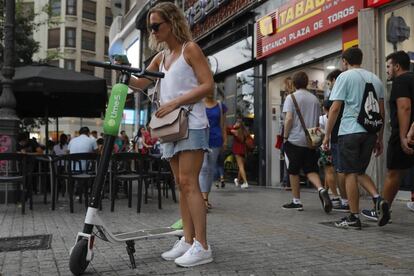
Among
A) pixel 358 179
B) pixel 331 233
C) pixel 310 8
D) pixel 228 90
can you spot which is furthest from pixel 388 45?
pixel 228 90

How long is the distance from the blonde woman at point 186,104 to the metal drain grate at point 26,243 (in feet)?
4.57

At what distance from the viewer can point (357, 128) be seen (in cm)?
515

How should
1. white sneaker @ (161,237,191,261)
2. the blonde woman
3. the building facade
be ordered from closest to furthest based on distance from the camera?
1. the blonde woman
2. white sneaker @ (161,237,191,261)
3. the building facade

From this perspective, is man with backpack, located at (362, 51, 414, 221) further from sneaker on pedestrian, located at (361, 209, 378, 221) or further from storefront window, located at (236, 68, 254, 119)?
storefront window, located at (236, 68, 254, 119)

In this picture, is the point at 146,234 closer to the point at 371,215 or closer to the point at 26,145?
the point at 371,215

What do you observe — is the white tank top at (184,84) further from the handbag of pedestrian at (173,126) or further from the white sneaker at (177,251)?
the white sneaker at (177,251)

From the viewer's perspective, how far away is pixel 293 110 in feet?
22.7

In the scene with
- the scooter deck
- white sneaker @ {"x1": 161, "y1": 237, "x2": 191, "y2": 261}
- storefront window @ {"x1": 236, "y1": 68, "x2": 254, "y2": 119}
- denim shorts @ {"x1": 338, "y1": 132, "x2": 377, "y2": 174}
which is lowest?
white sneaker @ {"x1": 161, "y1": 237, "x2": 191, "y2": 261}

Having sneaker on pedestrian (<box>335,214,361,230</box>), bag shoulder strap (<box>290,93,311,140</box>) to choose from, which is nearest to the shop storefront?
bag shoulder strap (<box>290,93,311,140</box>)

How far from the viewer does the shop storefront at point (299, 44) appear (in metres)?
9.47

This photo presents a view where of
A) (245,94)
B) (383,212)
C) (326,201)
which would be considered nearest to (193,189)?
(383,212)

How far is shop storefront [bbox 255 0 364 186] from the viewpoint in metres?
9.47

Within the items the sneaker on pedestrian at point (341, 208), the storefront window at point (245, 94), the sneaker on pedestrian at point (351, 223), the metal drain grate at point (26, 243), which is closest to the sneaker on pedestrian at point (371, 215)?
the sneaker on pedestrian at point (351, 223)

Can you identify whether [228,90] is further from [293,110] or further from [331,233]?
[331,233]
